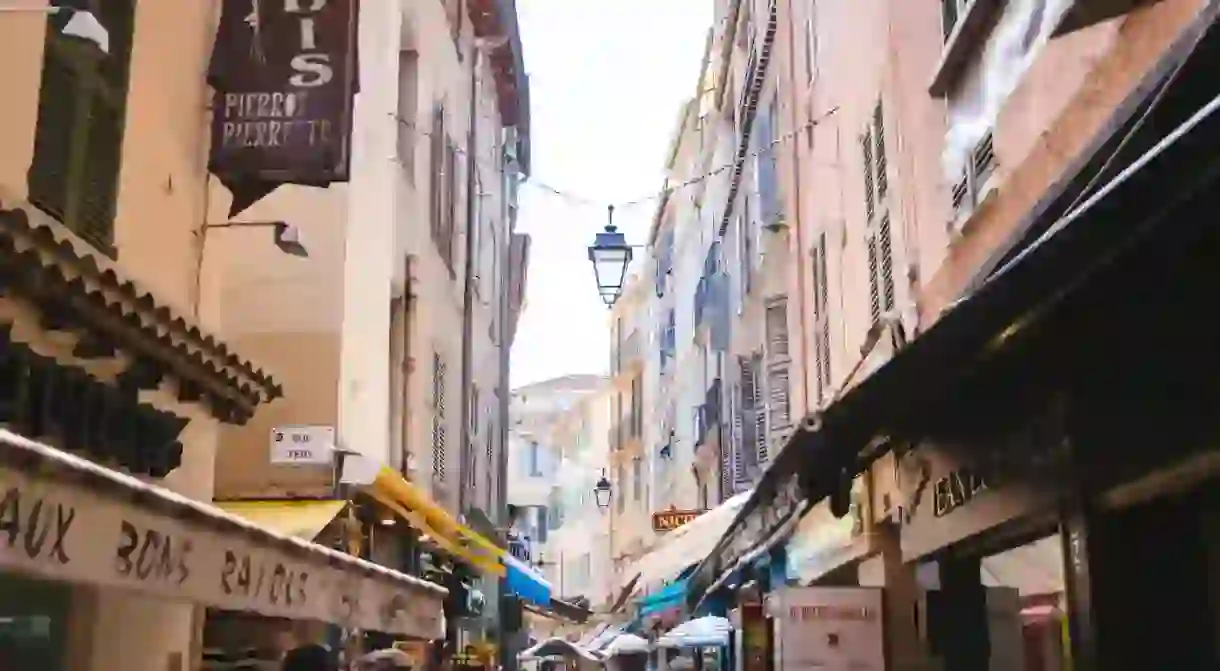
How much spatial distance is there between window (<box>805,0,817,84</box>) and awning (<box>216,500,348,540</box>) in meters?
7.22

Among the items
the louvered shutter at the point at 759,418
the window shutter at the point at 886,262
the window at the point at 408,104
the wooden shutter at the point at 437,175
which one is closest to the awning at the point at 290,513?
the window shutter at the point at 886,262

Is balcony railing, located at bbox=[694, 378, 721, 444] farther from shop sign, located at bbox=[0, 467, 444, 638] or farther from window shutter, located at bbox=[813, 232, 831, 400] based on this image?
shop sign, located at bbox=[0, 467, 444, 638]

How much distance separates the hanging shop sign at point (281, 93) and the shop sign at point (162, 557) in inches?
117

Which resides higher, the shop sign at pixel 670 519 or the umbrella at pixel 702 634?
the shop sign at pixel 670 519

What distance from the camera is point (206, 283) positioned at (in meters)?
10.2

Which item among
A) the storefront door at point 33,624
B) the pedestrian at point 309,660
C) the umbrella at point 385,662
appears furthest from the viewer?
the umbrella at point 385,662

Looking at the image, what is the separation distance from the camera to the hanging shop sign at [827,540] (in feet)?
38.0

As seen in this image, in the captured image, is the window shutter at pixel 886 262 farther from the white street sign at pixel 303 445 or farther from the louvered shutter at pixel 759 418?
the louvered shutter at pixel 759 418

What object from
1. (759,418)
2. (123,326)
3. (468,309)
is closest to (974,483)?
(123,326)

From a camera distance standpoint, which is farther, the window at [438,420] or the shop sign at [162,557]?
the window at [438,420]

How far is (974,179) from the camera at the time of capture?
9.32 m

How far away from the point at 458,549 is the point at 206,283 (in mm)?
6054

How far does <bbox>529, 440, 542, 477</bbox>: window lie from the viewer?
6191 centimetres

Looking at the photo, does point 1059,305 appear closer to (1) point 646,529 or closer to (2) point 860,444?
(2) point 860,444
